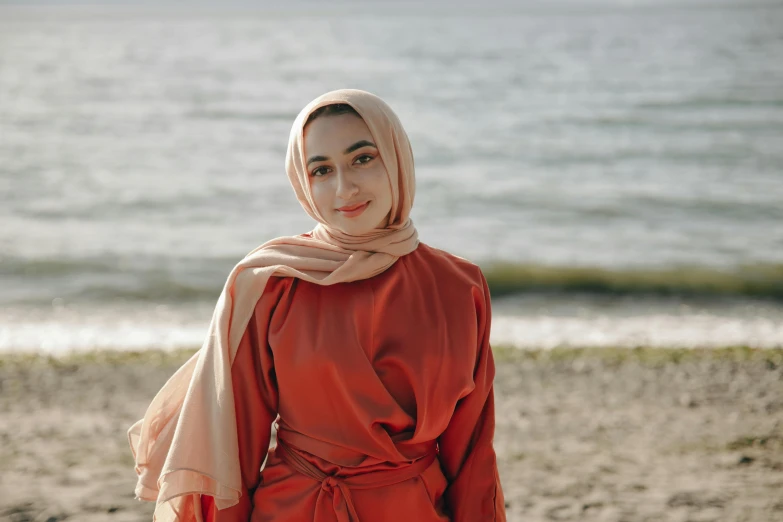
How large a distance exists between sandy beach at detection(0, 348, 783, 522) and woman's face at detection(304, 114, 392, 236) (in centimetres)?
237

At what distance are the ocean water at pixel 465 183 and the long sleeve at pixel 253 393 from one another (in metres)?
5.22

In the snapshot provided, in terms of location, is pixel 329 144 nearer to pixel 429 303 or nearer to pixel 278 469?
pixel 429 303

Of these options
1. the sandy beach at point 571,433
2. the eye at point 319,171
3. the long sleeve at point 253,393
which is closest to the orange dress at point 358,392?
the long sleeve at point 253,393

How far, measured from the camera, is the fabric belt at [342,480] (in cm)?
224

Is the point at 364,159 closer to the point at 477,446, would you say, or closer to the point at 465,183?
the point at 477,446

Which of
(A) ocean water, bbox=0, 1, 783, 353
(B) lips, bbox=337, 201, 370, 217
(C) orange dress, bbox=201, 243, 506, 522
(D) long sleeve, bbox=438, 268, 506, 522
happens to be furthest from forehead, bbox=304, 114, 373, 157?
(A) ocean water, bbox=0, 1, 783, 353

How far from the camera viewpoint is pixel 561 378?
20.0ft

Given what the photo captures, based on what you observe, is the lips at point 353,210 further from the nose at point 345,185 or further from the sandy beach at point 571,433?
the sandy beach at point 571,433

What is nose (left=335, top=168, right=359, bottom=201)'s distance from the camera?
2.20m

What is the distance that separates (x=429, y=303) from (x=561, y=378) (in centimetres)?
399

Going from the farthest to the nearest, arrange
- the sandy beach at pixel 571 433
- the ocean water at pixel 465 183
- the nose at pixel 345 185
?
1. the ocean water at pixel 465 183
2. the sandy beach at pixel 571 433
3. the nose at pixel 345 185

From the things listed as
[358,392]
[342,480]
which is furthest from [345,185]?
[342,480]

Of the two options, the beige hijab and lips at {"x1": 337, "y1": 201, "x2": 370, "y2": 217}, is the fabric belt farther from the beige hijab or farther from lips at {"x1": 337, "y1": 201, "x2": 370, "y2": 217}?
lips at {"x1": 337, "y1": 201, "x2": 370, "y2": 217}

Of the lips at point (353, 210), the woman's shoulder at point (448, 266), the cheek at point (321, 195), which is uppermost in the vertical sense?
the cheek at point (321, 195)
